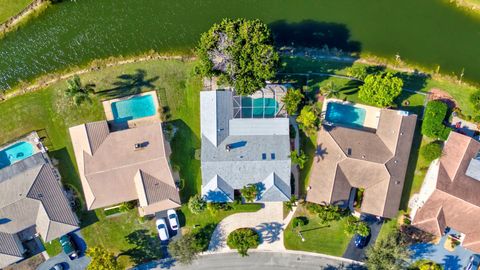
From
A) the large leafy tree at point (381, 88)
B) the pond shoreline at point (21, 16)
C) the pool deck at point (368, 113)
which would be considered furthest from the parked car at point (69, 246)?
the large leafy tree at point (381, 88)

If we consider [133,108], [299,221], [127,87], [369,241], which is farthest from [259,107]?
[369,241]

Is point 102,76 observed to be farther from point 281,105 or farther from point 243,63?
point 281,105

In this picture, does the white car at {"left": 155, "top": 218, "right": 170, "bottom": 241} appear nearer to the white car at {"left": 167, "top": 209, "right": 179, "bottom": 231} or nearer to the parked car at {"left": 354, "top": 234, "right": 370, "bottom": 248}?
the white car at {"left": 167, "top": 209, "right": 179, "bottom": 231}

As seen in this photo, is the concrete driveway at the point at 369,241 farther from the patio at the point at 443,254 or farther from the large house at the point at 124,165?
the large house at the point at 124,165

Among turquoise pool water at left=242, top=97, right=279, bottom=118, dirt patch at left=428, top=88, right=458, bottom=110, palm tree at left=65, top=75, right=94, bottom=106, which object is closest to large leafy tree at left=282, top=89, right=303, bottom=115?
turquoise pool water at left=242, top=97, right=279, bottom=118

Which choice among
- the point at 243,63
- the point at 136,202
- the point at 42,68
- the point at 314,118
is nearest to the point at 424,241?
the point at 314,118

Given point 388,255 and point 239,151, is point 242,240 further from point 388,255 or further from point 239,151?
point 388,255
